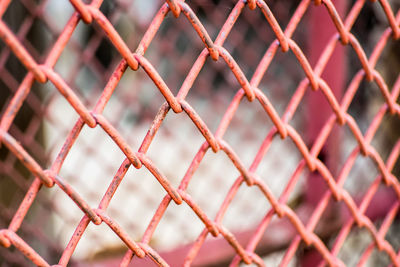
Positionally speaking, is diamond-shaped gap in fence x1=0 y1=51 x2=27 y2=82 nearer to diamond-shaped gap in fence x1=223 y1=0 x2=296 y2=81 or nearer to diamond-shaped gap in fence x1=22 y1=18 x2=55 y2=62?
diamond-shaped gap in fence x1=22 y1=18 x2=55 y2=62

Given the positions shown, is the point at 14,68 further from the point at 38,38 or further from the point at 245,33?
the point at 245,33

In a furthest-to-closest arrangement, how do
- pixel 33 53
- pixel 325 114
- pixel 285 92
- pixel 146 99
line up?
pixel 146 99 < pixel 285 92 < pixel 33 53 < pixel 325 114

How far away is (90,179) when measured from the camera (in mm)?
2170

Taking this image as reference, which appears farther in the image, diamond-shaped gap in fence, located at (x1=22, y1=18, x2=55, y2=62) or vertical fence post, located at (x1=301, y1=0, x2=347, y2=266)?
diamond-shaped gap in fence, located at (x1=22, y1=18, x2=55, y2=62)

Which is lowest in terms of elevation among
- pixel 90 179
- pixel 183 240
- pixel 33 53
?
pixel 183 240

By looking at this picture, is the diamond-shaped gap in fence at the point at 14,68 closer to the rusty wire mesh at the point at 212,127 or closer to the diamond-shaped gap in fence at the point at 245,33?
the rusty wire mesh at the point at 212,127

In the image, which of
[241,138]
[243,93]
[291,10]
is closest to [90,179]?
[241,138]

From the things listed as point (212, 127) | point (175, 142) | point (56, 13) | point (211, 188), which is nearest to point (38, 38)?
point (56, 13)

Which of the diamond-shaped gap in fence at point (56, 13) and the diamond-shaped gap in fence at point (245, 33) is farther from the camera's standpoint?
the diamond-shaped gap in fence at point (245, 33)

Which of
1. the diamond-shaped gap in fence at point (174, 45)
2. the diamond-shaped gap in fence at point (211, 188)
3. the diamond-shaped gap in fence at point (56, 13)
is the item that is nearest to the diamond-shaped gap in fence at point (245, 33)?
the diamond-shaped gap in fence at point (174, 45)

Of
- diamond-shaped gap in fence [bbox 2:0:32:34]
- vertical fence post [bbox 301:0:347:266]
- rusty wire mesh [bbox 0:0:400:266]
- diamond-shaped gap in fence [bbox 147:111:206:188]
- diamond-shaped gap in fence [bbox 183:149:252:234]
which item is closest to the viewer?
rusty wire mesh [bbox 0:0:400:266]

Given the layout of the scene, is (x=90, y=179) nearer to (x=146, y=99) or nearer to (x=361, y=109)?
(x=146, y=99)

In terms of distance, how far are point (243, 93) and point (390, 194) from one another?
2.95ft

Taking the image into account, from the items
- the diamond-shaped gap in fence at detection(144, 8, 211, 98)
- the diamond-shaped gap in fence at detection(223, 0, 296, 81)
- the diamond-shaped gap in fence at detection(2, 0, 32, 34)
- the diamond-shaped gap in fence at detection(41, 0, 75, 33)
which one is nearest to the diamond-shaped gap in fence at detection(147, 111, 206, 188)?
the diamond-shaped gap in fence at detection(144, 8, 211, 98)
